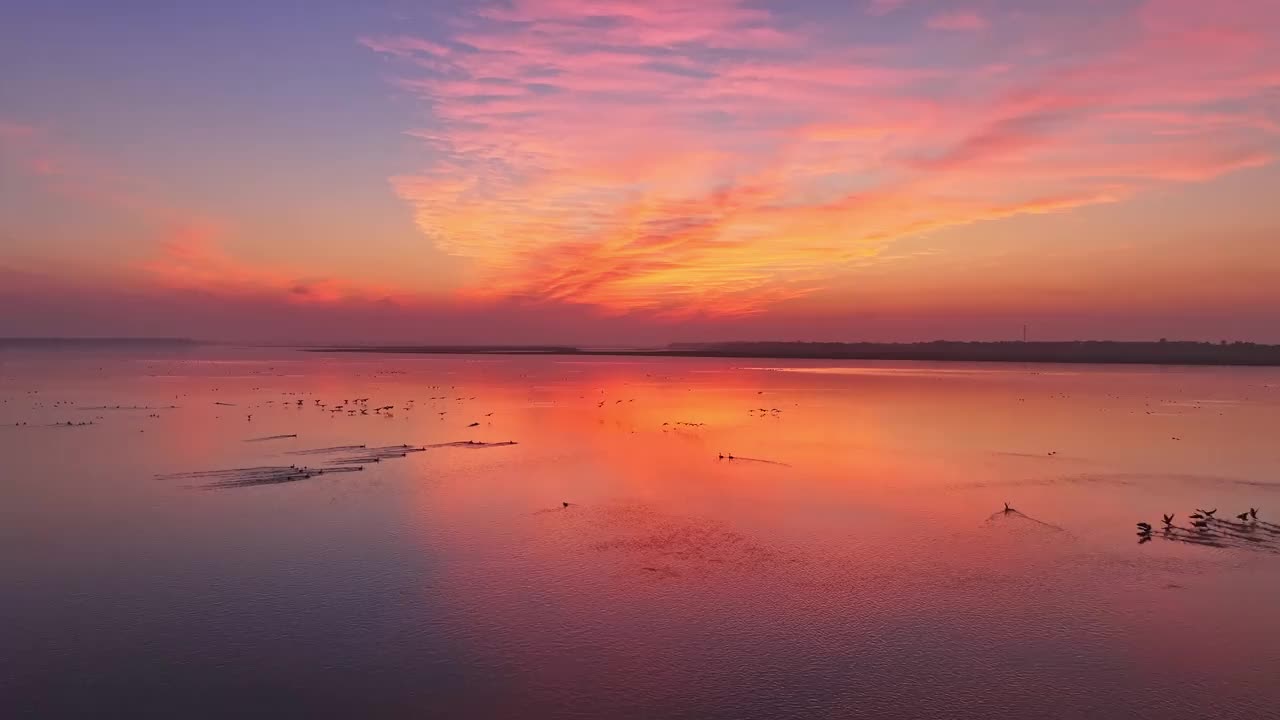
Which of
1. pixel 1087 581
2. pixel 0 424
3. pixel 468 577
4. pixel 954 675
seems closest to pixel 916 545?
pixel 1087 581

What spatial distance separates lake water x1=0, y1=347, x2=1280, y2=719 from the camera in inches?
316

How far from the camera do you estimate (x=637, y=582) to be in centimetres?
1152

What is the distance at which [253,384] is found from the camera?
56562 millimetres

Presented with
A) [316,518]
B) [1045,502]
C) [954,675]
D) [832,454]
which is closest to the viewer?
[954,675]

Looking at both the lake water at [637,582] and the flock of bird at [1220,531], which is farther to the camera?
the flock of bird at [1220,531]

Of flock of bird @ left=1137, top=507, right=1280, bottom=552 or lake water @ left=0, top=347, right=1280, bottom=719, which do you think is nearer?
lake water @ left=0, top=347, right=1280, bottom=719

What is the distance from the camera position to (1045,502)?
17516mm

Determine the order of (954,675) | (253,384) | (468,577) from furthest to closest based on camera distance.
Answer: (253,384)
(468,577)
(954,675)

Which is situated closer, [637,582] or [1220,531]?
[637,582]

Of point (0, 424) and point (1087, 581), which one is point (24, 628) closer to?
point (1087, 581)

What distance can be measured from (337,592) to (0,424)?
27.7 metres

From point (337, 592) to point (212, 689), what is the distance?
10.1ft

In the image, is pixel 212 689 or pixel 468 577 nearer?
pixel 212 689

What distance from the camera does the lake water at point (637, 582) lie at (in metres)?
8.02
